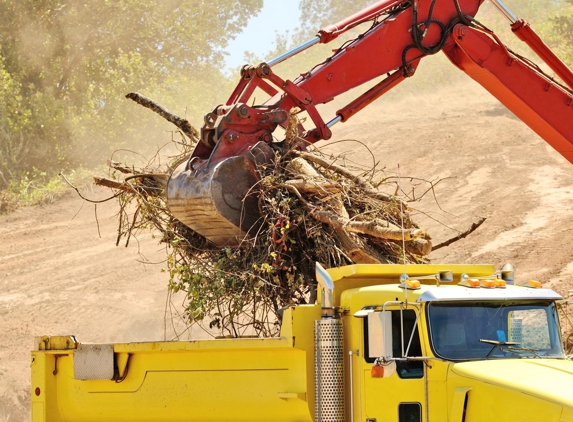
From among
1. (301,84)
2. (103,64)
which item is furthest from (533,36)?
(103,64)

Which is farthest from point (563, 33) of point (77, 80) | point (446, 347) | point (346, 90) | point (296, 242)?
point (446, 347)

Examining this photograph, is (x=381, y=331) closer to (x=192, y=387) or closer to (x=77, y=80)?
(x=192, y=387)

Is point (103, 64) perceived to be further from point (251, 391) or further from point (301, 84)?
point (251, 391)

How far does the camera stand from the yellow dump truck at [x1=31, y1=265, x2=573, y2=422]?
6.05 meters

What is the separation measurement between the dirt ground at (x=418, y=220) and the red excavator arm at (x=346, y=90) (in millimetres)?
4332

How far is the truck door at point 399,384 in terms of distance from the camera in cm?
629

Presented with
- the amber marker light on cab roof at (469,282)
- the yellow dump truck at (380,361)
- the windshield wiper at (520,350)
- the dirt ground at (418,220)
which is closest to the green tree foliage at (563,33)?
the dirt ground at (418,220)

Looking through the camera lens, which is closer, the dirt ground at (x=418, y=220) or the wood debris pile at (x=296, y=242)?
the wood debris pile at (x=296, y=242)

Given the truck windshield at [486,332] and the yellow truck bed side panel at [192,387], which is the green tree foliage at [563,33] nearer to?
the truck windshield at [486,332]

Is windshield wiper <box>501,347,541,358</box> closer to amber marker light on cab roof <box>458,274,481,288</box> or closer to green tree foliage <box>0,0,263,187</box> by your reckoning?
amber marker light on cab roof <box>458,274,481,288</box>

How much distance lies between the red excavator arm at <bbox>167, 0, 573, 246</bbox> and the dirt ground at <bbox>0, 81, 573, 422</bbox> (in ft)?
14.2

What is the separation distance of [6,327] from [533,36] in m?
12.7

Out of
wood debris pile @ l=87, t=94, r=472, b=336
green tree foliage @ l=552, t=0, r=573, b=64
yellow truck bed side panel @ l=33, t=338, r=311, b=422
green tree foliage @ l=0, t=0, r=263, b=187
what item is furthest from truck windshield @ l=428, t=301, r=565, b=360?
green tree foliage @ l=0, t=0, r=263, b=187

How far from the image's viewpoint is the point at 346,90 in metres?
11.1
